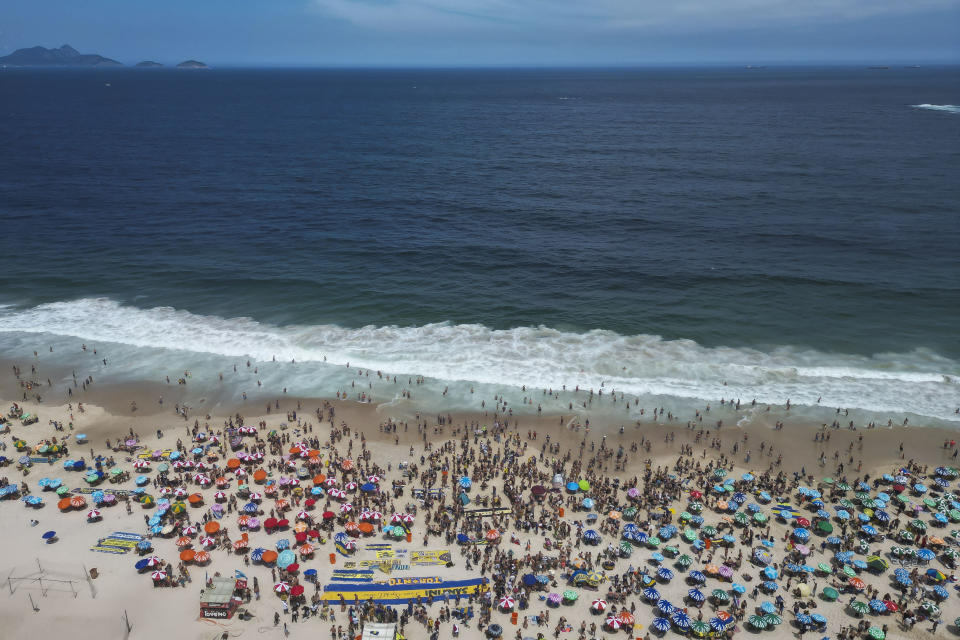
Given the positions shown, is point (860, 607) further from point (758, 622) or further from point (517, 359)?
point (517, 359)

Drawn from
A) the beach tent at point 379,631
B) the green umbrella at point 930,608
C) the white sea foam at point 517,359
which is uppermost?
the white sea foam at point 517,359

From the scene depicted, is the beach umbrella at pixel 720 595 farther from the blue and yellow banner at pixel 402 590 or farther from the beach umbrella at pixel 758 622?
the blue and yellow banner at pixel 402 590

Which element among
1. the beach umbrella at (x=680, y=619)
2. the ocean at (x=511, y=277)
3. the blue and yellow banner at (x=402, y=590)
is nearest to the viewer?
the beach umbrella at (x=680, y=619)

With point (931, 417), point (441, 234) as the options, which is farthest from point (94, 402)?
point (931, 417)

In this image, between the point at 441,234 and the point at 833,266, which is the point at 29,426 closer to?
the point at 441,234

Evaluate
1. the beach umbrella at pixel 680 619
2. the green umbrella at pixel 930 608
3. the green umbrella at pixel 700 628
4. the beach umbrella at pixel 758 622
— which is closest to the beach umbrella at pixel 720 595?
the beach umbrella at pixel 758 622

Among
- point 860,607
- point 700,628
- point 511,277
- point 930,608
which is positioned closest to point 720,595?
point 700,628
